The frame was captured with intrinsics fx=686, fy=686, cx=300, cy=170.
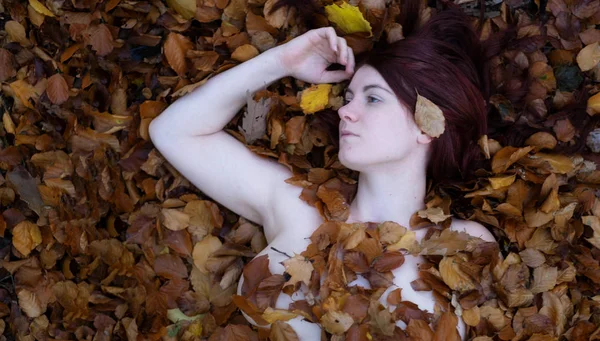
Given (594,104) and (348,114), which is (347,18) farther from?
(594,104)

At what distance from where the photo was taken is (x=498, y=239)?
184 cm

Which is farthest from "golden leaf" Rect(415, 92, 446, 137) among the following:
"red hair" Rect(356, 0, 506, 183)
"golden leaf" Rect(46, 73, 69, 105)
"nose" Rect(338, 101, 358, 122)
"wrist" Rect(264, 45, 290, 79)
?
"golden leaf" Rect(46, 73, 69, 105)

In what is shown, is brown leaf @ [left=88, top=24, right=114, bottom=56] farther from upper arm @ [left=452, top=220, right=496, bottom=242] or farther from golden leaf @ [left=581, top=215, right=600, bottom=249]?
golden leaf @ [left=581, top=215, right=600, bottom=249]

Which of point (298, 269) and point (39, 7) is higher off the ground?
point (39, 7)

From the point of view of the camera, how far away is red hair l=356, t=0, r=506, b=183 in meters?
1.64

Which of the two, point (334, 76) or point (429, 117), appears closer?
point (429, 117)

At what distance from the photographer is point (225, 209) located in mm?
1929

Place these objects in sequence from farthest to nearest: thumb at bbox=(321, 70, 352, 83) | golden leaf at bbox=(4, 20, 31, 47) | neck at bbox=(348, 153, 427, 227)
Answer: golden leaf at bbox=(4, 20, 31, 47)
thumb at bbox=(321, 70, 352, 83)
neck at bbox=(348, 153, 427, 227)

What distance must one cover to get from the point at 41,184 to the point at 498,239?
50.4 inches

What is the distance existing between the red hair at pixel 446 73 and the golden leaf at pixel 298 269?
412 mm

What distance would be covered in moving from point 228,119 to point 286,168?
200 mm

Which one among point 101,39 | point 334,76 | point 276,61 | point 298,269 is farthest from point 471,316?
point 101,39

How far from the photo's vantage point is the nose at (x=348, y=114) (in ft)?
5.37

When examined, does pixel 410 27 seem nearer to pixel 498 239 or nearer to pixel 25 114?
pixel 498 239
